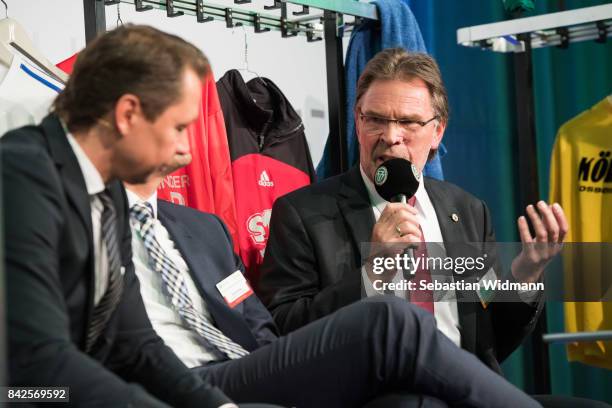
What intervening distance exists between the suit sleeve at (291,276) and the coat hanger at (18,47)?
0.67m

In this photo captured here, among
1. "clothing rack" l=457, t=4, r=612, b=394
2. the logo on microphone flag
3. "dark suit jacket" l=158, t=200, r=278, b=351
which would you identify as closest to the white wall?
"clothing rack" l=457, t=4, r=612, b=394

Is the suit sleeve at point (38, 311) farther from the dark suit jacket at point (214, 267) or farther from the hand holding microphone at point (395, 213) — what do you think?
the hand holding microphone at point (395, 213)

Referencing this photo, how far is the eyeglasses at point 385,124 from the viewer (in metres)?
2.56

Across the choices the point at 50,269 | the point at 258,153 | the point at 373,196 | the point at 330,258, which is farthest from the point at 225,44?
the point at 50,269

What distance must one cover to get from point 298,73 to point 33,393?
2639 millimetres

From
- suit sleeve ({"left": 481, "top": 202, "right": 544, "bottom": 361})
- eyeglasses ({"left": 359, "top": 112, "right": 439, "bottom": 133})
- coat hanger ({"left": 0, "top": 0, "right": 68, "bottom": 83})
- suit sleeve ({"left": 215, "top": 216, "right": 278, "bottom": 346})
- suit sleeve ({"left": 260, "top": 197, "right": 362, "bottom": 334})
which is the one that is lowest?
suit sleeve ({"left": 481, "top": 202, "right": 544, "bottom": 361})

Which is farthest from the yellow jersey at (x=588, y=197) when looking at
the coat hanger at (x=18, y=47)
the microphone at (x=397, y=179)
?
the coat hanger at (x=18, y=47)

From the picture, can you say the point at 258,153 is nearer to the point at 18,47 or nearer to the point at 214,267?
the point at 214,267

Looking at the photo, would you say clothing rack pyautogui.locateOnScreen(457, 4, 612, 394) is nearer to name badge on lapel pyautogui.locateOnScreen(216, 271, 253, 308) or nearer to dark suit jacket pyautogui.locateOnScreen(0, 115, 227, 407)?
name badge on lapel pyautogui.locateOnScreen(216, 271, 253, 308)

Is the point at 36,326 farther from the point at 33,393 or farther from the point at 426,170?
the point at 426,170

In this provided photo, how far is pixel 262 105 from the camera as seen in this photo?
3008 millimetres

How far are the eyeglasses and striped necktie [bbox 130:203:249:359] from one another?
70cm

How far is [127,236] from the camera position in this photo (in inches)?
64.6

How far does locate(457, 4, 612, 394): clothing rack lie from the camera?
2979 millimetres
